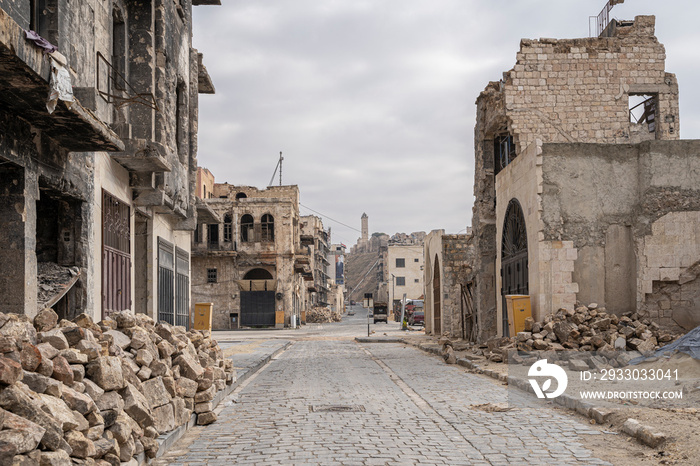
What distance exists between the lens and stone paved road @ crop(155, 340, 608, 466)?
6.82 meters

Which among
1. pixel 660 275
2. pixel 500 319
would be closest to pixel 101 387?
pixel 660 275

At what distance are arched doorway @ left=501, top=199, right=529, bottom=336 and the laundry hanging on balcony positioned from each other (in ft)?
42.3

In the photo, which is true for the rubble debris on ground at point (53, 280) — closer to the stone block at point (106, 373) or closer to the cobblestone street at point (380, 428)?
the cobblestone street at point (380, 428)

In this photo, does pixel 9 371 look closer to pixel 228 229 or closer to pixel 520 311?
pixel 520 311

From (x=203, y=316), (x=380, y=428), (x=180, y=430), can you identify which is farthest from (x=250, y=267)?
(x=380, y=428)

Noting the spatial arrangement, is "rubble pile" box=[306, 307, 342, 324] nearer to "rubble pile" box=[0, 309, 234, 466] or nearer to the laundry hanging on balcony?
"rubble pile" box=[0, 309, 234, 466]

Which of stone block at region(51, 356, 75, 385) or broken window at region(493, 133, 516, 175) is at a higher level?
broken window at region(493, 133, 516, 175)

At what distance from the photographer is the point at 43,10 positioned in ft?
35.5

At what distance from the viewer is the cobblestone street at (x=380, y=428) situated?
6.84 meters

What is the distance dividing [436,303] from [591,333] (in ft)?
65.2

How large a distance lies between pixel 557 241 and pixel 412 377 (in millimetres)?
5049

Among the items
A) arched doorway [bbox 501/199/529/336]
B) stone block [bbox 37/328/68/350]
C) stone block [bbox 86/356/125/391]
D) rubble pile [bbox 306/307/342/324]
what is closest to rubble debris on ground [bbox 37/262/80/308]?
stone block [bbox 86/356/125/391]

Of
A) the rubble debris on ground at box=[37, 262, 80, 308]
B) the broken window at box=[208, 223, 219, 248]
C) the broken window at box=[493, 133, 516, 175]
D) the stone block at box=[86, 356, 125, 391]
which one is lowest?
the stone block at box=[86, 356, 125, 391]

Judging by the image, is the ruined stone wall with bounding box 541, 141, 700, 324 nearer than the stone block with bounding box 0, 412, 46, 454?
No
